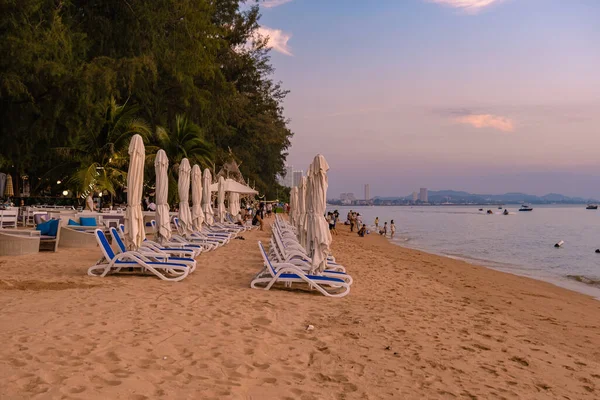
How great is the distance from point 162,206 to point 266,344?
6635 mm

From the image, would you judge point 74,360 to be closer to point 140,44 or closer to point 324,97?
point 140,44

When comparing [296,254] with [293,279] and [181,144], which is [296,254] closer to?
[293,279]

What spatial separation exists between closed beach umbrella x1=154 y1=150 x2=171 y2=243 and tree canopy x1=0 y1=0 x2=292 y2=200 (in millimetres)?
5785

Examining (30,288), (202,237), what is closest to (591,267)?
(202,237)

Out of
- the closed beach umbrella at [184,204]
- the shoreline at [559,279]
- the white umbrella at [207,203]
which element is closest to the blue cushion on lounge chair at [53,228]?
the closed beach umbrella at [184,204]

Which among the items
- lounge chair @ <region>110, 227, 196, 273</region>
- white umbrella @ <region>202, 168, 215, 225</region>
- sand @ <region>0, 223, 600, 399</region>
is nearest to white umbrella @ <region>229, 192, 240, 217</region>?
white umbrella @ <region>202, 168, 215, 225</region>

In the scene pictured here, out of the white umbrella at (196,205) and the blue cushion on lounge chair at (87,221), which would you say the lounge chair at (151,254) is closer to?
the blue cushion on lounge chair at (87,221)

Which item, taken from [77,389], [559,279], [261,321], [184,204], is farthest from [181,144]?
[77,389]

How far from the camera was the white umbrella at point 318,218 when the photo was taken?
7.98m

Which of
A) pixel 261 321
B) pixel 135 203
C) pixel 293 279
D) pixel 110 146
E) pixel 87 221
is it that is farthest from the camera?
pixel 110 146

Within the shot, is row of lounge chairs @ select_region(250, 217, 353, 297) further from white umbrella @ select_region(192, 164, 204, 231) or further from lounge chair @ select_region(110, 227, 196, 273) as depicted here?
white umbrella @ select_region(192, 164, 204, 231)

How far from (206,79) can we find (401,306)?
1973cm

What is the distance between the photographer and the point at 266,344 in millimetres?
4949

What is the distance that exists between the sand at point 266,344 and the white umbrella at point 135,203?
96 cm
